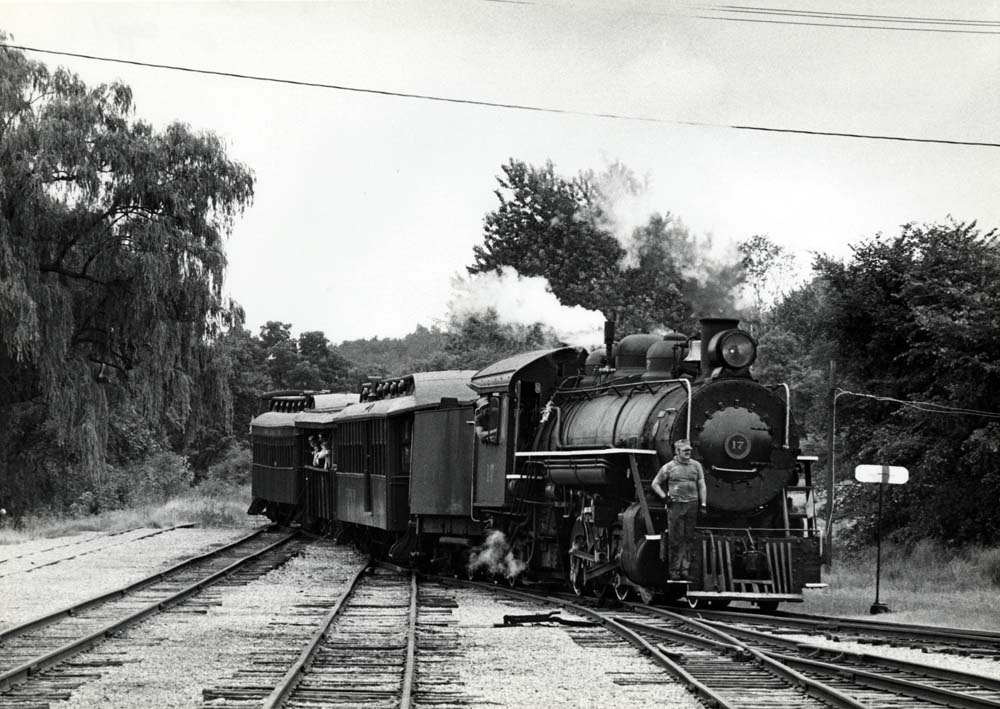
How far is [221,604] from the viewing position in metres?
13.8

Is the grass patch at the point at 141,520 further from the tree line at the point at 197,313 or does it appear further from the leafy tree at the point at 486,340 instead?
the leafy tree at the point at 486,340

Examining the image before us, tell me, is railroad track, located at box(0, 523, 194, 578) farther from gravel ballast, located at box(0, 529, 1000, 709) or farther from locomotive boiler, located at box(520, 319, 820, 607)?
locomotive boiler, located at box(520, 319, 820, 607)

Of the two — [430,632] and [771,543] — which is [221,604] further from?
[771,543]

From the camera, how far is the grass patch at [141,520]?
27.6m

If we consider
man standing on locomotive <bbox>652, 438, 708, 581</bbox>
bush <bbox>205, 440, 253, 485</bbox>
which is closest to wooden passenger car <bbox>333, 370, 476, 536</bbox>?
man standing on locomotive <bbox>652, 438, 708, 581</bbox>

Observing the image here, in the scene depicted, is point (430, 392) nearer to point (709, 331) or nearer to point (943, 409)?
point (709, 331)

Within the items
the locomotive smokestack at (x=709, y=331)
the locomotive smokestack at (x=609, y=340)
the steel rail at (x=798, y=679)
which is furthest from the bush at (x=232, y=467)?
the steel rail at (x=798, y=679)

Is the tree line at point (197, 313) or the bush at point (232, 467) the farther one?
the bush at point (232, 467)

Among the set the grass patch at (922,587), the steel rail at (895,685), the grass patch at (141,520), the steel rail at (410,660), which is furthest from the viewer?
the grass patch at (141,520)

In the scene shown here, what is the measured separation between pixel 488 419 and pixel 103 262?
12149mm

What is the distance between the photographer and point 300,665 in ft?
29.0

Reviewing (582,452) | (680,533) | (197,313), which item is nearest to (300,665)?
(680,533)

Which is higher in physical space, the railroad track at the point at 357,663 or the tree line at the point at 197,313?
the tree line at the point at 197,313

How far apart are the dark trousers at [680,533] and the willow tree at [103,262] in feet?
47.9
